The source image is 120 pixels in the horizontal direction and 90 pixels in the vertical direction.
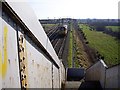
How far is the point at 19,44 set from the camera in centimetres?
359

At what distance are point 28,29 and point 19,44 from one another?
0.65 metres

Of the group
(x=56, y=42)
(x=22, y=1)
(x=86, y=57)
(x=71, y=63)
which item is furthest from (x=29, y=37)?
(x=56, y=42)

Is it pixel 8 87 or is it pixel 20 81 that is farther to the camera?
pixel 20 81

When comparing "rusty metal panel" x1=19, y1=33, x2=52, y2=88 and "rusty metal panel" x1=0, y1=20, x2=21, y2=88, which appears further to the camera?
"rusty metal panel" x1=19, y1=33, x2=52, y2=88

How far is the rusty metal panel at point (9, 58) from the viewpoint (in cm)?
291

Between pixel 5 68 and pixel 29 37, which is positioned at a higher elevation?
pixel 29 37

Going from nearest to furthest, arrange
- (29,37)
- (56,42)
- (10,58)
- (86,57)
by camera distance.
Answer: (10,58) < (29,37) < (86,57) < (56,42)

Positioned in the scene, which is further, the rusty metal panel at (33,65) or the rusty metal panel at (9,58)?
the rusty metal panel at (33,65)

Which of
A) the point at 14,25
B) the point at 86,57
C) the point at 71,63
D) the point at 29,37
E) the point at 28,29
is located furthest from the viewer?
the point at 86,57

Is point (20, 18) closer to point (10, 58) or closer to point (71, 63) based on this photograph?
point (10, 58)

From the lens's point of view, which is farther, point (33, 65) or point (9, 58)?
point (33, 65)

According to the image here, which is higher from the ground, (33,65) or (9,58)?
(9,58)

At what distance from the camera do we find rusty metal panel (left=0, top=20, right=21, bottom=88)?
291cm

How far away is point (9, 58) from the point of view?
122 inches
